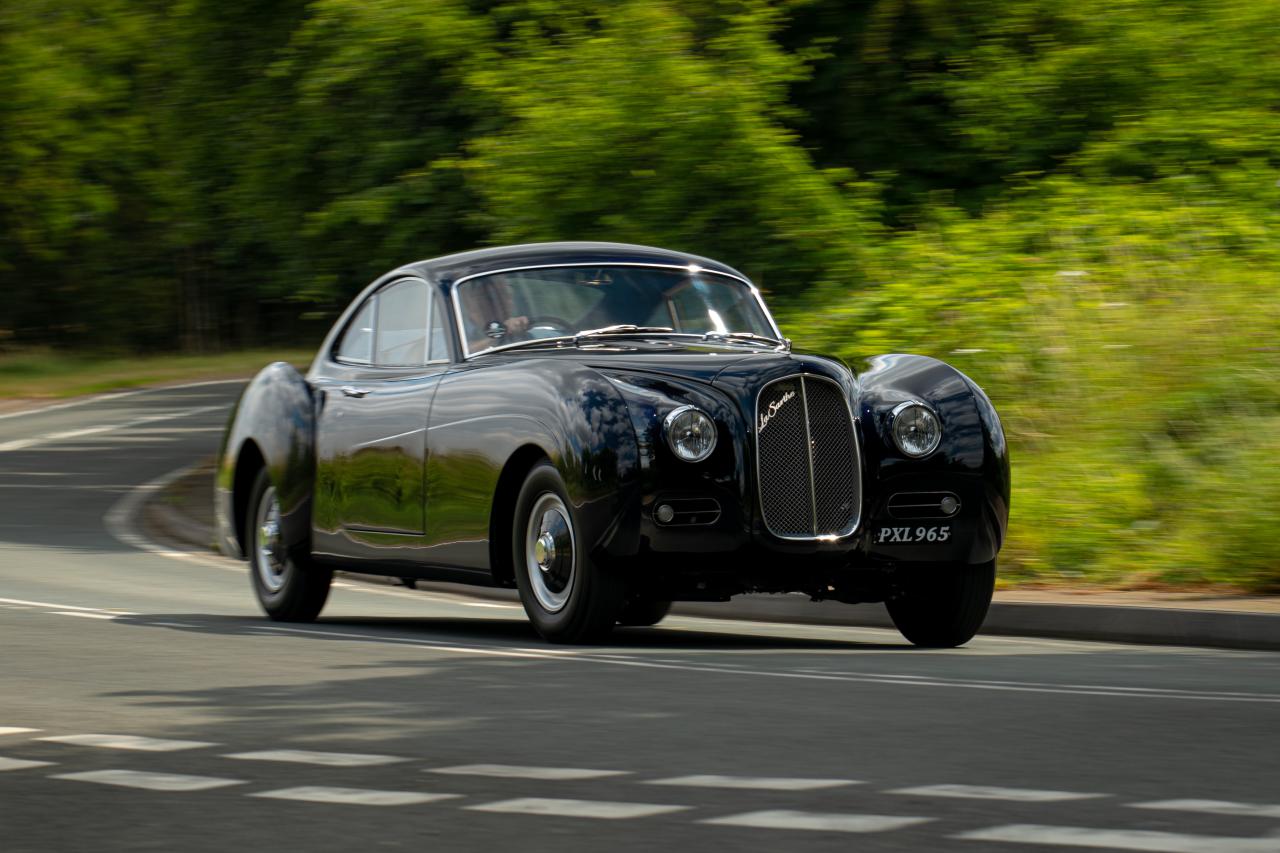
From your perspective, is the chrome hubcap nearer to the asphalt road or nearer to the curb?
the asphalt road

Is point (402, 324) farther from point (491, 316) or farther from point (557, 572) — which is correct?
point (557, 572)

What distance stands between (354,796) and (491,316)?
5.18m

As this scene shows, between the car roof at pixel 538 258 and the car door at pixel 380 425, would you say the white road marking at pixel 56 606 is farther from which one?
the car roof at pixel 538 258

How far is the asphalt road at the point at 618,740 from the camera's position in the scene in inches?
219

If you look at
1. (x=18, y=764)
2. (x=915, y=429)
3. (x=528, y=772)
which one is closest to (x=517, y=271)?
(x=915, y=429)

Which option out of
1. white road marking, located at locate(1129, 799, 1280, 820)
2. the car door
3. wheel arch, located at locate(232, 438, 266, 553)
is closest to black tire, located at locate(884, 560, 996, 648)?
the car door

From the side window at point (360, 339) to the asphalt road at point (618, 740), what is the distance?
1474 millimetres

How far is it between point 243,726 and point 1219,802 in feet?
10.6

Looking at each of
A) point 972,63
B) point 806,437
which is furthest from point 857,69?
point 806,437

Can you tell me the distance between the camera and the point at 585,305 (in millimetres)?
11000

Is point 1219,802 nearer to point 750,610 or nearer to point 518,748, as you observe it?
point 518,748

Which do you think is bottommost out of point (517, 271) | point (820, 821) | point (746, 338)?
point (820, 821)

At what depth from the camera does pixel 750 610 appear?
12.6 metres

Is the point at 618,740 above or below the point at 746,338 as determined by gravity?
below
